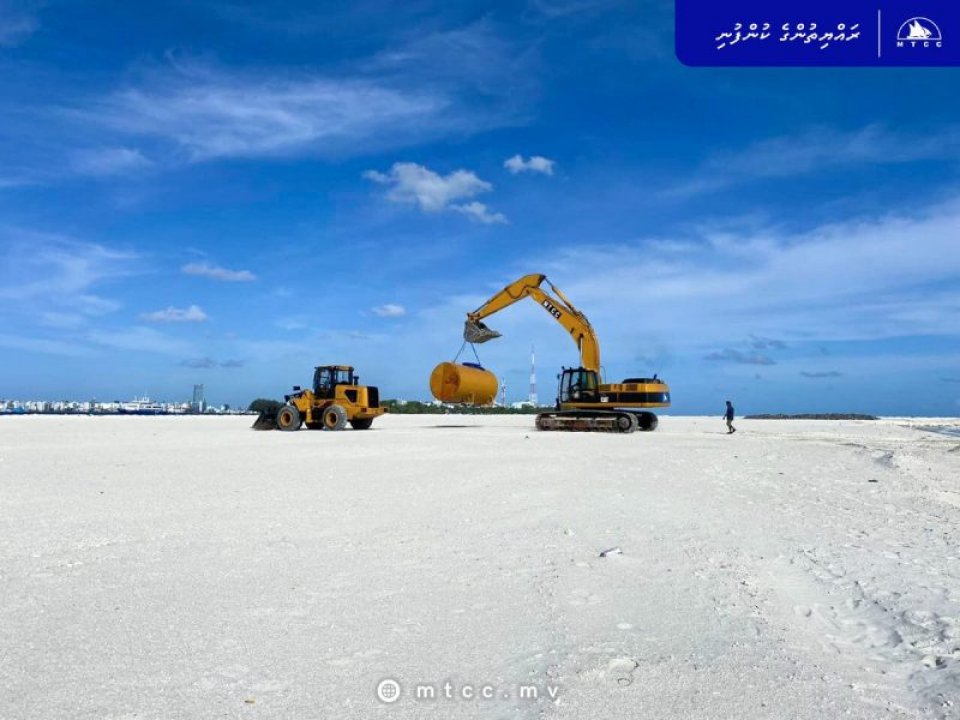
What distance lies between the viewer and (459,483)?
11.3 m

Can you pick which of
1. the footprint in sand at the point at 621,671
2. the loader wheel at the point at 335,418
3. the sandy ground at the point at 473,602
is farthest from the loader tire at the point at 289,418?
the footprint in sand at the point at 621,671

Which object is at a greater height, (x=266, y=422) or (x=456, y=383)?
(x=456, y=383)

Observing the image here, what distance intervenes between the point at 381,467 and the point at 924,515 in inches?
352

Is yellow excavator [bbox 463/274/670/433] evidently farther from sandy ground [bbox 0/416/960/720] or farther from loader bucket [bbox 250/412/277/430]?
sandy ground [bbox 0/416/960/720]

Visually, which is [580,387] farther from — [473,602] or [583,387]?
[473,602]

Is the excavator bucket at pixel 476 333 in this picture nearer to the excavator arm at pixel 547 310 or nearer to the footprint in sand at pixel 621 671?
the excavator arm at pixel 547 310

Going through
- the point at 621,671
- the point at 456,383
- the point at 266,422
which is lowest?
the point at 621,671

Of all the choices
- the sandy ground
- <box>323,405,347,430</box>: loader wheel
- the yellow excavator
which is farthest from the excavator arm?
the sandy ground

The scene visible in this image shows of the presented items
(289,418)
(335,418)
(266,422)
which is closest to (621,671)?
(335,418)

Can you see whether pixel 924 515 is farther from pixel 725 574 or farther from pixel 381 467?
pixel 381 467

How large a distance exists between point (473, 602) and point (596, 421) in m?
25.3

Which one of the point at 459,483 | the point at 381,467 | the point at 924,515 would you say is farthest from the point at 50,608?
the point at 924,515

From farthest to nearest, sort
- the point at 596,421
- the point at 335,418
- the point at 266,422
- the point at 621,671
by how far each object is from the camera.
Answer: the point at 266,422 → the point at 596,421 → the point at 335,418 → the point at 621,671

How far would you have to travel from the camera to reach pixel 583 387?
3080cm
